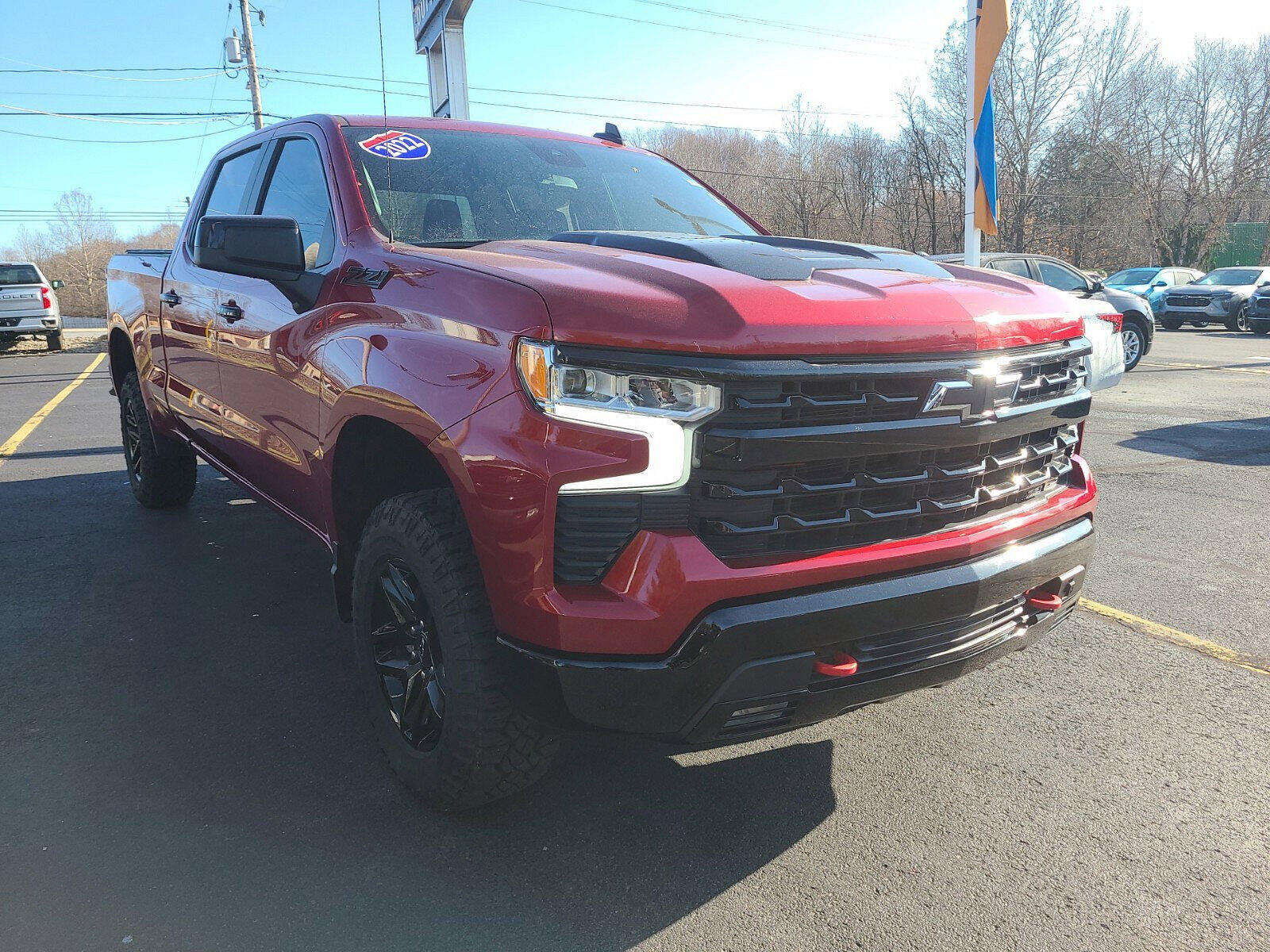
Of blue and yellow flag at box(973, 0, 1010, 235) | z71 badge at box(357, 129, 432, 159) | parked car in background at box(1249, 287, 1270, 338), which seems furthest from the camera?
parked car in background at box(1249, 287, 1270, 338)

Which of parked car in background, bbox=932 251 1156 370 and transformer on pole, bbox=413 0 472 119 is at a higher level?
transformer on pole, bbox=413 0 472 119

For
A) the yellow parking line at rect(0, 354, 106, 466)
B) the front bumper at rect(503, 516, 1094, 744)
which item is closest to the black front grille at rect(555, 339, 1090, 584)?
the front bumper at rect(503, 516, 1094, 744)

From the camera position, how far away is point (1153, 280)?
24.0m

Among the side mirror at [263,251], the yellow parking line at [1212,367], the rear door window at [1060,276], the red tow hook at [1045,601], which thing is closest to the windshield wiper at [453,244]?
the side mirror at [263,251]

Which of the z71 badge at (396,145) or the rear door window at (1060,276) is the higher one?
the z71 badge at (396,145)

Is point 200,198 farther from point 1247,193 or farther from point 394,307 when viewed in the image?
point 1247,193

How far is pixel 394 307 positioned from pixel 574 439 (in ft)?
2.65

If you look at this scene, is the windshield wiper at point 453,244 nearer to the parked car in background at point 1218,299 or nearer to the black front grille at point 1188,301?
the parked car in background at point 1218,299

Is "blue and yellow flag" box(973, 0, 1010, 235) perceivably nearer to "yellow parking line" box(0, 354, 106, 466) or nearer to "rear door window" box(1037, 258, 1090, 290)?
"rear door window" box(1037, 258, 1090, 290)

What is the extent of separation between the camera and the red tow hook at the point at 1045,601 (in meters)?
2.34

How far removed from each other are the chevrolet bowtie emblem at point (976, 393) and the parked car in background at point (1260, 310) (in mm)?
21549

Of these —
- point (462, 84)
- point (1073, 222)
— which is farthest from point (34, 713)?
point (1073, 222)

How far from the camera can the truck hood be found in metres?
1.84

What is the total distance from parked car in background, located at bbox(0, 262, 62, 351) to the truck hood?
2057cm
